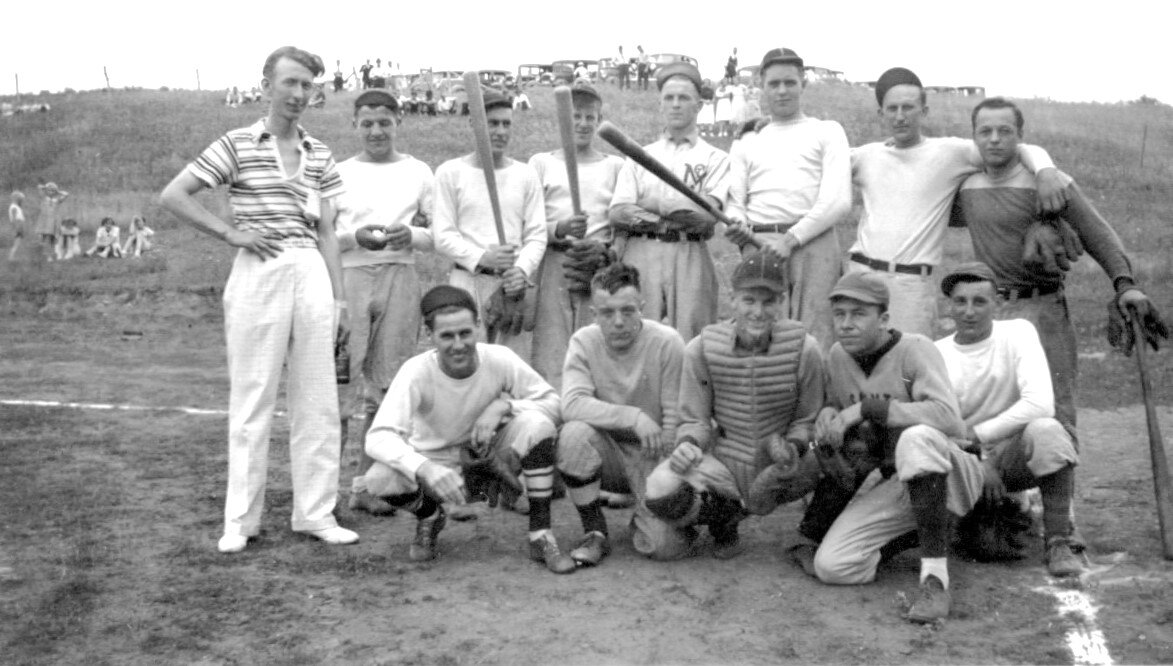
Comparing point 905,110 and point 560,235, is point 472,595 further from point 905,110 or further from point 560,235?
point 905,110

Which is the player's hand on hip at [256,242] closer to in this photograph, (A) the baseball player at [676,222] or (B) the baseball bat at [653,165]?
(B) the baseball bat at [653,165]

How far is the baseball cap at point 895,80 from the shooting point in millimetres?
5660

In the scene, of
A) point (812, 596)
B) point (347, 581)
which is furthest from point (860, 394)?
point (347, 581)

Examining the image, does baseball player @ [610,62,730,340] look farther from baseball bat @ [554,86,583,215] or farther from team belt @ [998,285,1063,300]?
team belt @ [998,285,1063,300]

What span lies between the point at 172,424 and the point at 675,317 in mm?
4140

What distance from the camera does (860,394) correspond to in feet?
15.3

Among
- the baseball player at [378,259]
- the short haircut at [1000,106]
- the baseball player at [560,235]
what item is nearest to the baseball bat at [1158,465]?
the short haircut at [1000,106]

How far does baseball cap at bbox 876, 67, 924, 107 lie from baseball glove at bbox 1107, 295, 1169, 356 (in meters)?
1.41

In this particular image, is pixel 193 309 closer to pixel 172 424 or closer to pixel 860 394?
pixel 172 424

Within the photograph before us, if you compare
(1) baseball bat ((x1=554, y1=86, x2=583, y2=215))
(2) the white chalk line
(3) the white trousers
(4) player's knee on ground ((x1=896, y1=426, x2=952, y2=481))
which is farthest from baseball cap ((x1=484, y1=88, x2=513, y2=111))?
(2) the white chalk line

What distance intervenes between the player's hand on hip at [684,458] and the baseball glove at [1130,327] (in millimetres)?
2093

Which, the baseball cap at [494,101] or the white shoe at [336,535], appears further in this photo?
the baseball cap at [494,101]

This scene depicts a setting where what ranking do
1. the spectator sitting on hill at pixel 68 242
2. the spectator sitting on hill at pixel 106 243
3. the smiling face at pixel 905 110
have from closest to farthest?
the smiling face at pixel 905 110, the spectator sitting on hill at pixel 106 243, the spectator sitting on hill at pixel 68 242

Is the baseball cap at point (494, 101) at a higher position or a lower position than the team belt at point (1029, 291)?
higher
